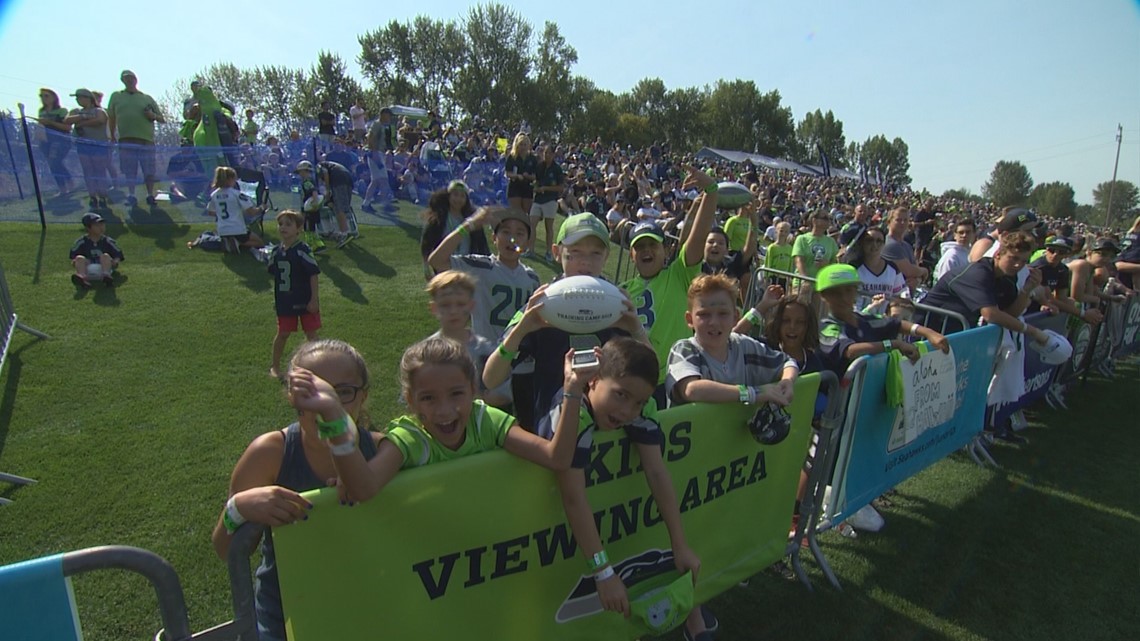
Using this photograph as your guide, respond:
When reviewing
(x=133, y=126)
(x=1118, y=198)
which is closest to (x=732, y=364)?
(x=133, y=126)

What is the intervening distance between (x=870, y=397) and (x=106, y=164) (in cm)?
1402

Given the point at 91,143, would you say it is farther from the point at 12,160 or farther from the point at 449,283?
the point at 449,283

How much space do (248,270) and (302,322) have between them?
4447mm

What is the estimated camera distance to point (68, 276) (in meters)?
8.79

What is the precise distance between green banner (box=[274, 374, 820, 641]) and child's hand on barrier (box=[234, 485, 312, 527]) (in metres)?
0.06

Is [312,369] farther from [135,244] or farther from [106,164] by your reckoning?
[106,164]

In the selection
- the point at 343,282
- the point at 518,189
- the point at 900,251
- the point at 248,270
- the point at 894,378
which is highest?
the point at 518,189

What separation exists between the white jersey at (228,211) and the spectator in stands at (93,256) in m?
1.72

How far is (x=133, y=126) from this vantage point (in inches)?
488

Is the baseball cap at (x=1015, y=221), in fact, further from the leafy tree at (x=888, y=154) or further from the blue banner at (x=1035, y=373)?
the leafy tree at (x=888, y=154)

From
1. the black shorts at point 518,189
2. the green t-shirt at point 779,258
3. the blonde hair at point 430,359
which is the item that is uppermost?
the black shorts at point 518,189

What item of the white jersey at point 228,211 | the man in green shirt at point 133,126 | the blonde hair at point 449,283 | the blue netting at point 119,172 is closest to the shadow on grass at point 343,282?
the white jersey at point 228,211

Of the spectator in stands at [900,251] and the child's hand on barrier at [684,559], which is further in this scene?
the spectator in stands at [900,251]

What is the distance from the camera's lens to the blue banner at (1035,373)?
612cm
